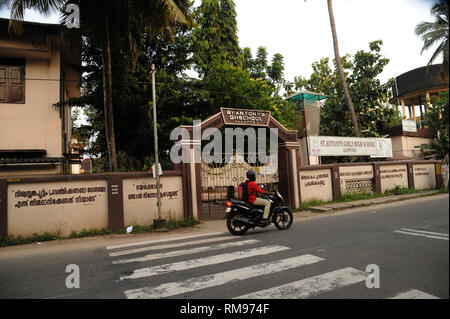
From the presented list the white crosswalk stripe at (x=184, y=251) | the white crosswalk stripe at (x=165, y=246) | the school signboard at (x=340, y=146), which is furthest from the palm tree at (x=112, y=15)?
the school signboard at (x=340, y=146)

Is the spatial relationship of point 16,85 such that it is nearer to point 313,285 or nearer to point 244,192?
point 244,192

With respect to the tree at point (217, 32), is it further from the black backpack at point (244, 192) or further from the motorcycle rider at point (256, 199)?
the motorcycle rider at point (256, 199)

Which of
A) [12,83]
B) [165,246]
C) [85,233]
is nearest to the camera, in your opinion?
[165,246]

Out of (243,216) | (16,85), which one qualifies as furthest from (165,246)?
(16,85)

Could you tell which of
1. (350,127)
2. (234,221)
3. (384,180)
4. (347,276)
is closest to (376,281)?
(347,276)

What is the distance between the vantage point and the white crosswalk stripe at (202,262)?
15.8ft

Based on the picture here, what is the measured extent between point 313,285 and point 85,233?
764 centimetres

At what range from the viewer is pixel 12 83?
1227 cm

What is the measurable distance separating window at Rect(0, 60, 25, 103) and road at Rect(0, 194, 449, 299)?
736cm

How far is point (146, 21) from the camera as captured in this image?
10.8 metres
